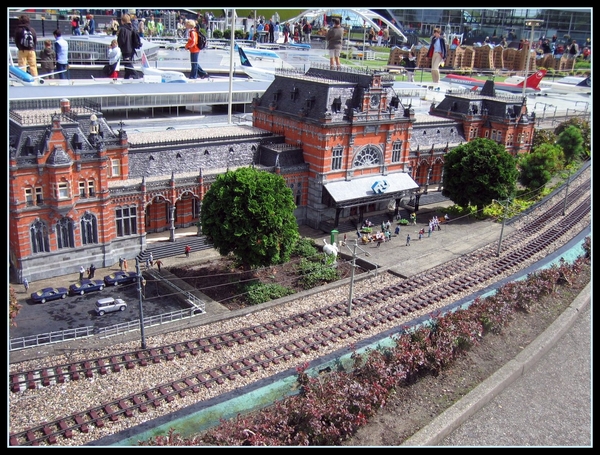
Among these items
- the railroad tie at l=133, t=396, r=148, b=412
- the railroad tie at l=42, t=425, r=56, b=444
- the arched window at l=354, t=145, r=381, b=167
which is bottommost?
the railroad tie at l=42, t=425, r=56, b=444

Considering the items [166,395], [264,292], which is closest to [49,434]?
[166,395]

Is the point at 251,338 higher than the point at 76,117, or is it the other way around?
the point at 76,117

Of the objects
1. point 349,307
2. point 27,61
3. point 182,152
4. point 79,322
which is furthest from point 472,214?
point 27,61

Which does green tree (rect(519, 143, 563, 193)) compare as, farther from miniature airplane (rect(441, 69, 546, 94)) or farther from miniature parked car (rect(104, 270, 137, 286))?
miniature airplane (rect(441, 69, 546, 94))

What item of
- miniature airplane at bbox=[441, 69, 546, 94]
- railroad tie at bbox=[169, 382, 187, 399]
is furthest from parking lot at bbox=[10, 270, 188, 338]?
miniature airplane at bbox=[441, 69, 546, 94]

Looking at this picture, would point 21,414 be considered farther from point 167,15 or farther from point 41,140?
point 167,15

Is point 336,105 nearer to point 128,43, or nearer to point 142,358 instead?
point 142,358
